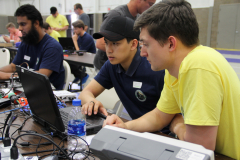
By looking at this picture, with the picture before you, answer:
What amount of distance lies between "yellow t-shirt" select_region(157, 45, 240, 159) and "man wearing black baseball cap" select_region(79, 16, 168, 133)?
56 cm

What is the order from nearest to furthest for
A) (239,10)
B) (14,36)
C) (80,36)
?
(239,10)
(80,36)
(14,36)

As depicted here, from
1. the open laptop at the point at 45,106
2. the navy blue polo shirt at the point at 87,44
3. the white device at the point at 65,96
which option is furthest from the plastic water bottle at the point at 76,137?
the navy blue polo shirt at the point at 87,44

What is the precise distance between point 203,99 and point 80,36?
505 centimetres

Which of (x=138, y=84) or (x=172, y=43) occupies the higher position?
(x=172, y=43)

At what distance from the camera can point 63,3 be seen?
9453 mm

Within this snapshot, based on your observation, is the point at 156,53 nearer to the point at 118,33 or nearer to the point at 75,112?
the point at 118,33

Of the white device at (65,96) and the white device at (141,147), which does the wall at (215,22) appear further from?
the white device at (141,147)

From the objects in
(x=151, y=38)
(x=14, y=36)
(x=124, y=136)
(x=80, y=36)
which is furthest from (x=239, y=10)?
(x=14, y=36)

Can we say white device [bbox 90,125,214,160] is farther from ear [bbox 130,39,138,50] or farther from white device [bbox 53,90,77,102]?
white device [bbox 53,90,77,102]

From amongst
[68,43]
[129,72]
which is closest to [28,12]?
[129,72]

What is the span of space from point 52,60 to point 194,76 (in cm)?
179

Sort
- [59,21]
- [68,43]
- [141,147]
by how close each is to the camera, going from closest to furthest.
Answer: [141,147] < [68,43] < [59,21]

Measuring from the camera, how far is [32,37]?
7.66 ft

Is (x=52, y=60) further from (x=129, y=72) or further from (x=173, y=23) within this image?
(x=173, y=23)
